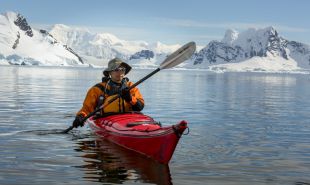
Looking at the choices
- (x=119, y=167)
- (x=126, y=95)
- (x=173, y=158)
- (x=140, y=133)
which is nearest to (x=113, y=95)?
(x=126, y=95)

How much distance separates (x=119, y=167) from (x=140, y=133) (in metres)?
0.86

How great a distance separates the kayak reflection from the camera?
8336mm

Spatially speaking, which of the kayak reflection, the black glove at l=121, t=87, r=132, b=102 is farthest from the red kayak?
the black glove at l=121, t=87, r=132, b=102

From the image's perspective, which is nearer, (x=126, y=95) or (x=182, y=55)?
(x=126, y=95)

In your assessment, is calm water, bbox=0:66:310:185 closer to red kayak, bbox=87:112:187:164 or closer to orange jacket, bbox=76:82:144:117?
red kayak, bbox=87:112:187:164

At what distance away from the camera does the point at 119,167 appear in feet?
30.3

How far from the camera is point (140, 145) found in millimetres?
9867

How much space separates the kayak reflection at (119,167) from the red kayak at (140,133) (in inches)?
6.6

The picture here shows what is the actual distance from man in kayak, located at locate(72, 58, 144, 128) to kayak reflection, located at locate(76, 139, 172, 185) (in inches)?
34.6

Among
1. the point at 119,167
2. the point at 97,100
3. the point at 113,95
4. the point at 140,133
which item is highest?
the point at 113,95

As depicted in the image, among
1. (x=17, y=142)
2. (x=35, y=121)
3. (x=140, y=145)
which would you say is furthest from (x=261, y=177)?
(x=35, y=121)

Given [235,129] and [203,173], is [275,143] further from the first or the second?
[203,173]

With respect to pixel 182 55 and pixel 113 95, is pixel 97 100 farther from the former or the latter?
pixel 182 55

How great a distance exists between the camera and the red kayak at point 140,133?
878cm
